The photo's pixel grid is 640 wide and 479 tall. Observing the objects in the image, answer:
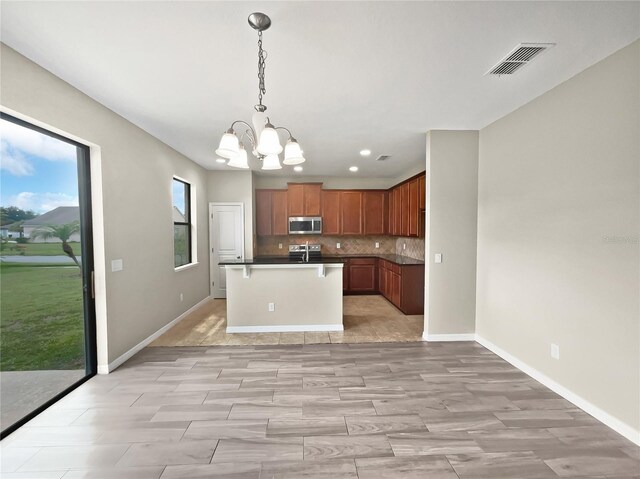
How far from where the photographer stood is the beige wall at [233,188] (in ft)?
18.8

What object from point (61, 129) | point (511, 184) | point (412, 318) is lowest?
point (412, 318)

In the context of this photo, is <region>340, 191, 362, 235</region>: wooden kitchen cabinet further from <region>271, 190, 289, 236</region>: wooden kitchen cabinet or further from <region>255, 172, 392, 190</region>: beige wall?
<region>271, 190, 289, 236</region>: wooden kitchen cabinet

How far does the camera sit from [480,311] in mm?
3611

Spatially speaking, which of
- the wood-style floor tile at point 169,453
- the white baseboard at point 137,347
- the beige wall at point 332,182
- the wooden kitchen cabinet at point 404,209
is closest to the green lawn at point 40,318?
the white baseboard at point 137,347

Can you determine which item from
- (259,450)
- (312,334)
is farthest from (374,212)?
(259,450)

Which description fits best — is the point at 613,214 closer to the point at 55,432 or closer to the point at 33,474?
the point at 33,474

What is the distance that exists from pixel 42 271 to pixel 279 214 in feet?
13.9

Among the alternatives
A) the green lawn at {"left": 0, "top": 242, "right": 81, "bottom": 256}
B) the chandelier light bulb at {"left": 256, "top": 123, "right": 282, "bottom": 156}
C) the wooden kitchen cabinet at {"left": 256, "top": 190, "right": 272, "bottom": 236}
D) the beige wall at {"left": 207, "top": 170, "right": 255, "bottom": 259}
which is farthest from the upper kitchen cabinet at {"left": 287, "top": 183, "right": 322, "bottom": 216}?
the chandelier light bulb at {"left": 256, "top": 123, "right": 282, "bottom": 156}

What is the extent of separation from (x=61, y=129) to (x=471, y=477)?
3.98 metres

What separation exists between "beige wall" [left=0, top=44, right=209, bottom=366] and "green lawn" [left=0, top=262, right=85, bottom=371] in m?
0.25

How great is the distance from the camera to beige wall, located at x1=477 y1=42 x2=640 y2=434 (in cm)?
197

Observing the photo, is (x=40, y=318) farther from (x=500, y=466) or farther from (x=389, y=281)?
(x=389, y=281)

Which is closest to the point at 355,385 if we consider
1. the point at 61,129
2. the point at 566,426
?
the point at 566,426

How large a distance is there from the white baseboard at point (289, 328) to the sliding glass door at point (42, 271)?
5.53ft
